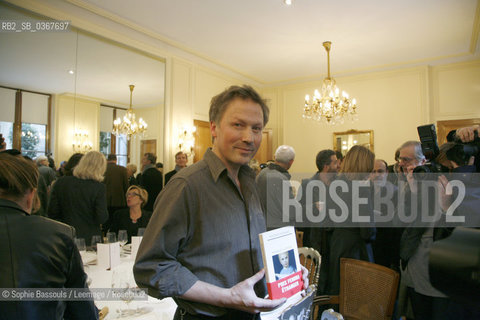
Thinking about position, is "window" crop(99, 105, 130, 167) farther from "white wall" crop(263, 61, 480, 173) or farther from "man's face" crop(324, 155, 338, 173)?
"white wall" crop(263, 61, 480, 173)

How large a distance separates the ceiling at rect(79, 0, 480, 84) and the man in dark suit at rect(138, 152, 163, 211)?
2.28 m

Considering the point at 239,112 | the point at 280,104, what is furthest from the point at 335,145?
the point at 239,112

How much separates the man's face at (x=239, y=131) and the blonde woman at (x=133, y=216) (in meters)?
2.22

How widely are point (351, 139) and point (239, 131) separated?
6527mm

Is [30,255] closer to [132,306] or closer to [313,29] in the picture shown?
[132,306]

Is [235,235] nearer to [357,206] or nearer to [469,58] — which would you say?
[357,206]

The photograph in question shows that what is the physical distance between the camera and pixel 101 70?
463 cm

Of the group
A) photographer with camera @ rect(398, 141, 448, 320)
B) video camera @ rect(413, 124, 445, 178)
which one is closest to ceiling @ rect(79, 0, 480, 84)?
video camera @ rect(413, 124, 445, 178)

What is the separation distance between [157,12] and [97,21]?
90cm

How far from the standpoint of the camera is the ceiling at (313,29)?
4.20m

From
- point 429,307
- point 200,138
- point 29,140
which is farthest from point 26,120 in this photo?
point 429,307

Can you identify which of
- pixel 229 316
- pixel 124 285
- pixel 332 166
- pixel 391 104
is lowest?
pixel 124 285

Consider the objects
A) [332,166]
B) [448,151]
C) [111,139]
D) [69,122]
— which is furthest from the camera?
[111,139]

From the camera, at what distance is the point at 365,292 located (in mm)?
1958
